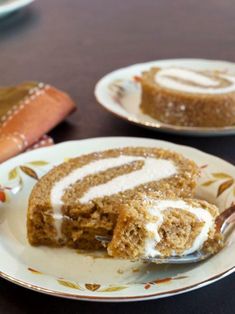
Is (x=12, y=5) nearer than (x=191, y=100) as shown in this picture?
No

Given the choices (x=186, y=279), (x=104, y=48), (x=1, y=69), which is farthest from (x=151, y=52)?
(x=186, y=279)

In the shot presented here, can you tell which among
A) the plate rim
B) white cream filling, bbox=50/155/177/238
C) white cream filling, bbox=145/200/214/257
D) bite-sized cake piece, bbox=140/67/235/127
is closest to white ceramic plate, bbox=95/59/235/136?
bite-sized cake piece, bbox=140/67/235/127

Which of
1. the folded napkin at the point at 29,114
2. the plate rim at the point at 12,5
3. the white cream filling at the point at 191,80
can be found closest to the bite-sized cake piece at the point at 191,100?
the white cream filling at the point at 191,80

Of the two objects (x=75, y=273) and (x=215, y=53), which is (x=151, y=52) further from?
(x=75, y=273)

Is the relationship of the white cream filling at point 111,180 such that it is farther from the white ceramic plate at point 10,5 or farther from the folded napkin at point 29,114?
the white ceramic plate at point 10,5

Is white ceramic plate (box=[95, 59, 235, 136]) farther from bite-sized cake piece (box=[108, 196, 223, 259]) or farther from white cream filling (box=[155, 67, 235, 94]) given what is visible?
bite-sized cake piece (box=[108, 196, 223, 259])

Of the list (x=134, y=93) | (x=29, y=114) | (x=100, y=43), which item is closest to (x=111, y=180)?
(x=29, y=114)

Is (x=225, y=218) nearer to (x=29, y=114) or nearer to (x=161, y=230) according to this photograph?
(x=161, y=230)
